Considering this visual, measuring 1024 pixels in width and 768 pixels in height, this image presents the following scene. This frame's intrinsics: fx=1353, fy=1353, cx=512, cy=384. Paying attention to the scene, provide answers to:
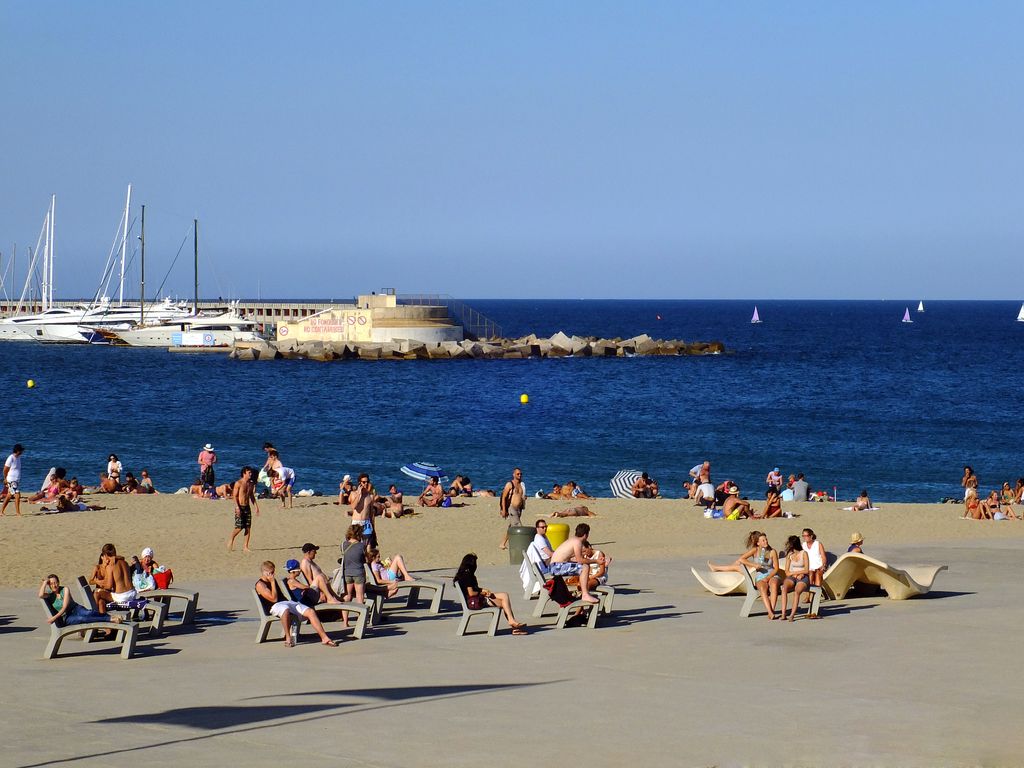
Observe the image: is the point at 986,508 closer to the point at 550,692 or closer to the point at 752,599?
the point at 752,599

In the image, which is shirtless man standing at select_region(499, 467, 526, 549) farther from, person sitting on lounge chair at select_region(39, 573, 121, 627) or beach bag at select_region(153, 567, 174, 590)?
person sitting on lounge chair at select_region(39, 573, 121, 627)

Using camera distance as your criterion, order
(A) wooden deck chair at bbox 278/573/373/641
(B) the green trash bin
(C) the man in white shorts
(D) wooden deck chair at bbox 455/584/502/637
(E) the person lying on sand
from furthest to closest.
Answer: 1. (E) the person lying on sand
2. (B) the green trash bin
3. (D) wooden deck chair at bbox 455/584/502/637
4. (A) wooden deck chair at bbox 278/573/373/641
5. (C) the man in white shorts

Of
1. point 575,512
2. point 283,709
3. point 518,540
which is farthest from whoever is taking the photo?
point 575,512

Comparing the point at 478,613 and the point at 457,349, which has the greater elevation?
the point at 457,349

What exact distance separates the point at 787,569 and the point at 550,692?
16.1 ft

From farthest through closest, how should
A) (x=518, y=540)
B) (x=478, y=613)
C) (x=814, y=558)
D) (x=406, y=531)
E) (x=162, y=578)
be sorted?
(x=406, y=531), (x=518, y=540), (x=814, y=558), (x=162, y=578), (x=478, y=613)

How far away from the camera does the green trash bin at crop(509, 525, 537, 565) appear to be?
19.6 meters

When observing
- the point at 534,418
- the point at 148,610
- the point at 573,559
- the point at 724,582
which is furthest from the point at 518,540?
the point at 534,418

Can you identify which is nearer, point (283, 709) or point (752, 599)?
point (283, 709)

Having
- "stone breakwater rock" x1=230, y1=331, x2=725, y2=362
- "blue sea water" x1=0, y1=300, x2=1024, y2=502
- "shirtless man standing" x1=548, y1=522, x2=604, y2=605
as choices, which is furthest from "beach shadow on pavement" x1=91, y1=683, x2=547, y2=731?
"stone breakwater rock" x1=230, y1=331, x2=725, y2=362

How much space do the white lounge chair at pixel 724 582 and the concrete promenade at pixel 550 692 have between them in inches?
10.1

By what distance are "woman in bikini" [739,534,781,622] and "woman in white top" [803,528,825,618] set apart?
398mm

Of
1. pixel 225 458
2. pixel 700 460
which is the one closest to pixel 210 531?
pixel 225 458

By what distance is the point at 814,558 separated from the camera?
1561 cm
